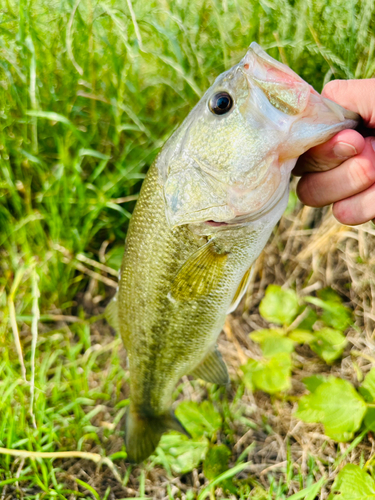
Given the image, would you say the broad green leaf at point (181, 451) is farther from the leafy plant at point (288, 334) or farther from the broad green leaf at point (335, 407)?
the broad green leaf at point (335, 407)

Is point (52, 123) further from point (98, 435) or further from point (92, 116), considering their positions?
point (98, 435)

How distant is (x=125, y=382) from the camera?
92.3 inches

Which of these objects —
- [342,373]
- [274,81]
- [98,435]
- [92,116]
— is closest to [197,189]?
[274,81]

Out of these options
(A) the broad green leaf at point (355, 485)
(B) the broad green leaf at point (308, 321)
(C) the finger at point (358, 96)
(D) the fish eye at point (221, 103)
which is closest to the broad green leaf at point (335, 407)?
(A) the broad green leaf at point (355, 485)

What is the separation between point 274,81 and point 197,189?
408 millimetres

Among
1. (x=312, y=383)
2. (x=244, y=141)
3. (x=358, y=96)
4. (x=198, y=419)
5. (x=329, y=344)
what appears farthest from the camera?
(x=329, y=344)

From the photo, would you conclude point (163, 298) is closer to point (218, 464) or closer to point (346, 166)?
point (346, 166)

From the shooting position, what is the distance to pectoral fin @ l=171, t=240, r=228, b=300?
1.34 metres

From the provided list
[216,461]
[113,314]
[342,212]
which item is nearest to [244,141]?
[342,212]

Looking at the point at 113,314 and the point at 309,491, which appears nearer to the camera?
the point at 309,491

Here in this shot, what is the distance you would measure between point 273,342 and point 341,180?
1021mm

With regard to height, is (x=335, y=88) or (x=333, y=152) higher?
(x=335, y=88)

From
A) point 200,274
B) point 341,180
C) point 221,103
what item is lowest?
point 200,274

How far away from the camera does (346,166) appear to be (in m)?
1.31
